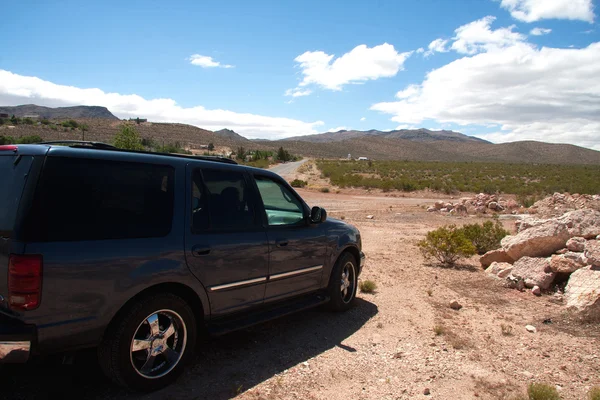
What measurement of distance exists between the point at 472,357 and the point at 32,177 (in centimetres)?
445

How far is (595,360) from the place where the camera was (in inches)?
189

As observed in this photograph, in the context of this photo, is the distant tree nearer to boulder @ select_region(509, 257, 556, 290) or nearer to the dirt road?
the dirt road

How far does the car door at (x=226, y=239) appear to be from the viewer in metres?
3.99

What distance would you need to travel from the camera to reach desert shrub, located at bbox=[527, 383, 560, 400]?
389 cm

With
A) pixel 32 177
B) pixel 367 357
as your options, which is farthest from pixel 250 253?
pixel 32 177

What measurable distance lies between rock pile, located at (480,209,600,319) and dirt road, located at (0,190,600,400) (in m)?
0.34

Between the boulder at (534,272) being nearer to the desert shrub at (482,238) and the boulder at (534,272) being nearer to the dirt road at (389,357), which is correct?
the dirt road at (389,357)

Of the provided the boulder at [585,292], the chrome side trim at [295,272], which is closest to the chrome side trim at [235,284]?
the chrome side trim at [295,272]

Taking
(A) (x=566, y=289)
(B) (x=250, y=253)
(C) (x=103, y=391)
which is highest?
(B) (x=250, y=253)

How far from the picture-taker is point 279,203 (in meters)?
5.32

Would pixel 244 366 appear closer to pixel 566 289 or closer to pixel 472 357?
pixel 472 357

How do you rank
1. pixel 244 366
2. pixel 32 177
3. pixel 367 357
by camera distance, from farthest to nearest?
pixel 367 357 → pixel 244 366 → pixel 32 177

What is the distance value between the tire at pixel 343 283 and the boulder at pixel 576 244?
171 inches

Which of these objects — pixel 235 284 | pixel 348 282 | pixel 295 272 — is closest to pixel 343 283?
pixel 348 282
